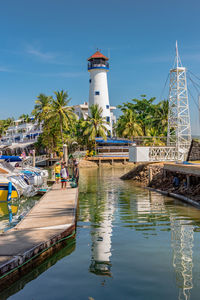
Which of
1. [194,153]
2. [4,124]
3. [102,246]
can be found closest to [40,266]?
[102,246]

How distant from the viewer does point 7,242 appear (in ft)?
29.7

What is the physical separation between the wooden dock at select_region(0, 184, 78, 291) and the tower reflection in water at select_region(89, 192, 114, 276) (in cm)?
102

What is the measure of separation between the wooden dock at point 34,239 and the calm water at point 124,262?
274 mm

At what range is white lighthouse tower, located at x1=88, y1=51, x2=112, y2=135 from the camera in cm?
6525

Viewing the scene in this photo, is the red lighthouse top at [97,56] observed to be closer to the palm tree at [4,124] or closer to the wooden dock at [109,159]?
the wooden dock at [109,159]

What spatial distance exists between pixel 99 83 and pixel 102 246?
5788cm

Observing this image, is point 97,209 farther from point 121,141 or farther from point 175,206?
point 121,141

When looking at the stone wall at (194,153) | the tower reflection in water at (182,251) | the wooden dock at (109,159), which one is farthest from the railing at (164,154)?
the wooden dock at (109,159)

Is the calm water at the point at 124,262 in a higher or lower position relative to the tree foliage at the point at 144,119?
lower

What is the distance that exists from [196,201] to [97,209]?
18.4ft

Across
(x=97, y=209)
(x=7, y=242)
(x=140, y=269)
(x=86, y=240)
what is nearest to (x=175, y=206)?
(x=97, y=209)

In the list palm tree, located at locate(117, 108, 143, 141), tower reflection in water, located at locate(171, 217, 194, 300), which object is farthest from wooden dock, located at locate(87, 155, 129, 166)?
tower reflection in water, located at locate(171, 217, 194, 300)

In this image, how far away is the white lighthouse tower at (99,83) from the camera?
214 ft

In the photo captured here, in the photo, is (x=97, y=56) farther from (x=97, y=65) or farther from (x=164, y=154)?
(x=164, y=154)
